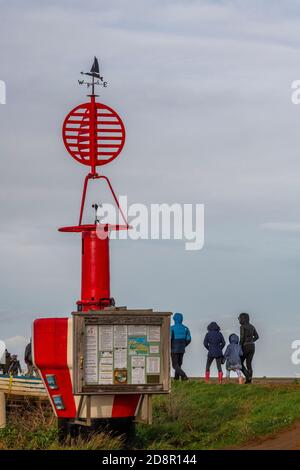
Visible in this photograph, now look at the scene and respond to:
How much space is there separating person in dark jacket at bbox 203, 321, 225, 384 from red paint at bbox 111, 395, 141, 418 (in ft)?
29.5

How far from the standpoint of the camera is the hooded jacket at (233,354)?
3131 cm

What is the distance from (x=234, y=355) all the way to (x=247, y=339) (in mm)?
646

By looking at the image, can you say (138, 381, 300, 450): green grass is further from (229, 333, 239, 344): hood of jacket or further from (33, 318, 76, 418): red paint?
(33, 318, 76, 418): red paint

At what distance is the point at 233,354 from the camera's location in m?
31.3

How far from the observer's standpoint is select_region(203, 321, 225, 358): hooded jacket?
32094mm


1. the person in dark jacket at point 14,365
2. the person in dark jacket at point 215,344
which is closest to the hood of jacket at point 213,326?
the person in dark jacket at point 215,344

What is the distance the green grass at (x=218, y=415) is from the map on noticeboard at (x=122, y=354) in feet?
6.15

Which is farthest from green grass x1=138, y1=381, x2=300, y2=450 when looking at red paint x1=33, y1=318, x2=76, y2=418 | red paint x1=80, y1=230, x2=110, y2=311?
red paint x1=80, y1=230, x2=110, y2=311

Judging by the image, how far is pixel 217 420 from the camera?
2697 centimetres

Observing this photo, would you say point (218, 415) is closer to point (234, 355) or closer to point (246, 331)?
point (234, 355)

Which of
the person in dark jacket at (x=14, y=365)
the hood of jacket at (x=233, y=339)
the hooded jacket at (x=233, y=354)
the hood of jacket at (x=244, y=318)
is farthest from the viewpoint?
the person in dark jacket at (x=14, y=365)

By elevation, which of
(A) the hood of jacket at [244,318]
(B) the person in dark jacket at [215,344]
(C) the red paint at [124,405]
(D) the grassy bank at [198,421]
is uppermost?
(A) the hood of jacket at [244,318]

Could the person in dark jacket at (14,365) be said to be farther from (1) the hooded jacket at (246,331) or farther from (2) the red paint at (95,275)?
(2) the red paint at (95,275)

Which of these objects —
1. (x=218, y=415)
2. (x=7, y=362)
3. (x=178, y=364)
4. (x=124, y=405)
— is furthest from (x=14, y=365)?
(x=124, y=405)
